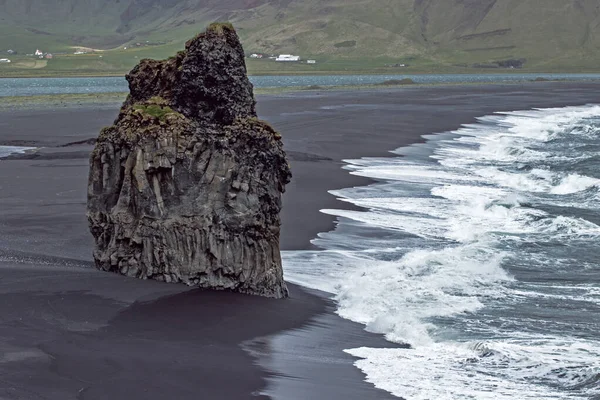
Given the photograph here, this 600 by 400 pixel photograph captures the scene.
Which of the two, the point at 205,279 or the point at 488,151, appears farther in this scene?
the point at 488,151

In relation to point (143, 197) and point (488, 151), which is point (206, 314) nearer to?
point (143, 197)

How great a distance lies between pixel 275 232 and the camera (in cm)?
1652

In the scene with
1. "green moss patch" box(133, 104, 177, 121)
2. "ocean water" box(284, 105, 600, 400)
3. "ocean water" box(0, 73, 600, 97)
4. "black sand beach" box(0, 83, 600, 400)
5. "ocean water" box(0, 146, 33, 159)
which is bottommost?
"ocean water" box(284, 105, 600, 400)

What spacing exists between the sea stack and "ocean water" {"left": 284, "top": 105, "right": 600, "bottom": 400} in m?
2.17

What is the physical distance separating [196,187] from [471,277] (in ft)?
20.1

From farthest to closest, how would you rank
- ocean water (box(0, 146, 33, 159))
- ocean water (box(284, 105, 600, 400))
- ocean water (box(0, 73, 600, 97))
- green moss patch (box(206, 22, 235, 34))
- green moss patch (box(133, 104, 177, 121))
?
ocean water (box(0, 73, 600, 97)) < ocean water (box(0, 146, 33, 159)) < green moss patch (box(206, 22, 235, 34)) < green moss patch (box(133, 104, 177, 121)) < ocean water (box(284, 105, 600, 400))

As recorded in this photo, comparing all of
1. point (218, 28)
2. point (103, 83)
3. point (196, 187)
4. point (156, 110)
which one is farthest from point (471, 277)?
point (103, 83)

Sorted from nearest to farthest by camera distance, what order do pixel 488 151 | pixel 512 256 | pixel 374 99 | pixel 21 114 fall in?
pixel 512 256, pixel 488 151, pixel 21 114, pixel 374 99

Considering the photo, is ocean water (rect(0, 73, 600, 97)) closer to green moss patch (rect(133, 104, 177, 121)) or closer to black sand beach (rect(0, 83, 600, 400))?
black sand beach (rect(0, 83, 600, 400))

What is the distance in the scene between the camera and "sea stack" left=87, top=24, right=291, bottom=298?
1609 cm

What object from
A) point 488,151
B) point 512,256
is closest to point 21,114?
point 488,151

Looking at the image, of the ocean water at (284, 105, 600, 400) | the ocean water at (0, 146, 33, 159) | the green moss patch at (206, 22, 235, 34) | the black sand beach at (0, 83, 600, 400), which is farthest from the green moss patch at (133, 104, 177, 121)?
the ocean water at (0, 146, 33, 159)

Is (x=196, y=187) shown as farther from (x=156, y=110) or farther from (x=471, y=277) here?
(x=471, y=277)

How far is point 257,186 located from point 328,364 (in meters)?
4.21
